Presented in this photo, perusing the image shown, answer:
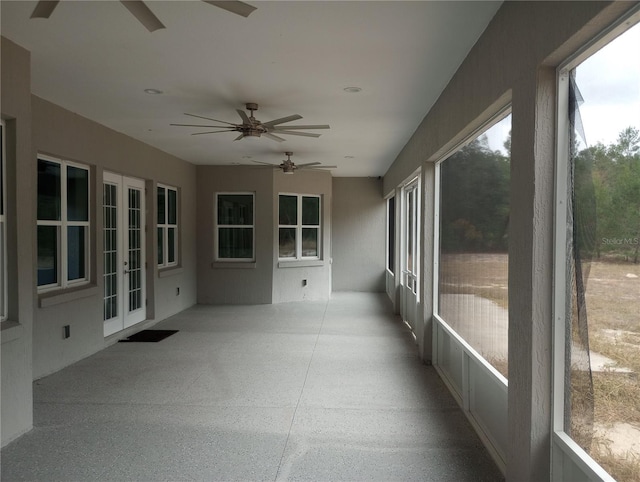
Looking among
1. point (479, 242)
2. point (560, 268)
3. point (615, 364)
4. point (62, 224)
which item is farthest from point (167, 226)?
point (615, 364)

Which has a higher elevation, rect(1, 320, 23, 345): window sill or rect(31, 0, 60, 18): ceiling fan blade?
rect(31, 0, 60, 18): ceiling fan blade

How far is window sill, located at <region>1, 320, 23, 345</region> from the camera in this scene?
3.07 meters

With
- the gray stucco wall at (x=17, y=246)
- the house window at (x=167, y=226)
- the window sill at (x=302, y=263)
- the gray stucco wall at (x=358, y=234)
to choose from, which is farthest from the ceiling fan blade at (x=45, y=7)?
the gray stucco wall at (x=358, y=234)

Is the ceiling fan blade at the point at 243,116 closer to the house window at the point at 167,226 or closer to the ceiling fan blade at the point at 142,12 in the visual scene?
the ceiling fan blade at the point at 142,12

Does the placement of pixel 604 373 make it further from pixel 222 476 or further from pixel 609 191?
pixel 222 476

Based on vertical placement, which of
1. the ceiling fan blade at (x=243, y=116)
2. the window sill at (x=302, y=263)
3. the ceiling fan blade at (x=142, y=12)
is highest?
the ceiling fan blade at (x=243, y=116)

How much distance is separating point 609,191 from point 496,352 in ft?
5.14

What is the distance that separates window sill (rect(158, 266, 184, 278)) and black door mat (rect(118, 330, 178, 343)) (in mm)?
1076

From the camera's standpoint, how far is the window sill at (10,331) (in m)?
3.07

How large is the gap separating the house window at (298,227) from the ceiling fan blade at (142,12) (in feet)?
23.7

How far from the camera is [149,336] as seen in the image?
6.28 m

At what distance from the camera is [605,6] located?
5.16 ft

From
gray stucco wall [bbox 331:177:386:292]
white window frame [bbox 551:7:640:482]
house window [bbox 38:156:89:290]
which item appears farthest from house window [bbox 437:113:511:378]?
gray stucco wall [bbox 331:177:386:292]

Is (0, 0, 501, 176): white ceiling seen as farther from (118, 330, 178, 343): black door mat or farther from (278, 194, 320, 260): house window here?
(278, 194, 320, 260): house window
